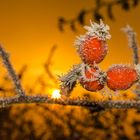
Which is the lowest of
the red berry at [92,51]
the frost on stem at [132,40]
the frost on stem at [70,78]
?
the frost on stem at [70,78]

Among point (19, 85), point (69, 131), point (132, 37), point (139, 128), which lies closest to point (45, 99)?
point (19, 85)

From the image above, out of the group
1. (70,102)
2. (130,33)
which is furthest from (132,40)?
(70,102)

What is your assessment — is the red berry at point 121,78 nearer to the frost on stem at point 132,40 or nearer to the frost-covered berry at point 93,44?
the frost-covered berry at point 93,44

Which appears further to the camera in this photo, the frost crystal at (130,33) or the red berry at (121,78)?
the frost crystal at (130,33)

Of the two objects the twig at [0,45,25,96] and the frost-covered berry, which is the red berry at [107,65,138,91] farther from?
the twig at [0,45,25,96]

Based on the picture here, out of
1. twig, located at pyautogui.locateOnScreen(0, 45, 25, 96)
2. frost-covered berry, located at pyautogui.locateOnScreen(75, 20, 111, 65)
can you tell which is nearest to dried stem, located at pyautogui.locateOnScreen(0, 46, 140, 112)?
twig, located at pyautogui.locateOnScreen(0, 45, 25, 96)

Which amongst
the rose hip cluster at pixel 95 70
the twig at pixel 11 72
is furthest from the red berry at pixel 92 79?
the twig at pixel 11 72
